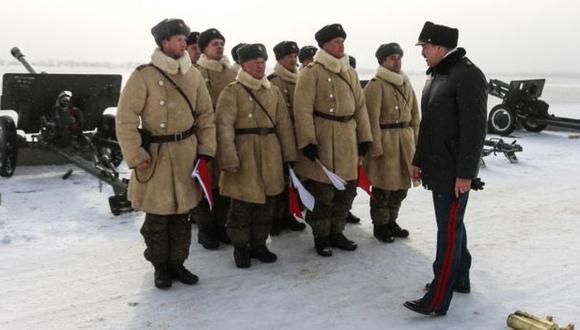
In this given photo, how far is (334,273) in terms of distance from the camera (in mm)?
4430

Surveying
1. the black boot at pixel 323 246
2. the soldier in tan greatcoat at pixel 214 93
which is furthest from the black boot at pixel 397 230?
the soldier in tan greatcoat at pixel 214 93

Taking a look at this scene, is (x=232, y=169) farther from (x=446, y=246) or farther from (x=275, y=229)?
(x=446, y=246)

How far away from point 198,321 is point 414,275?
1784mm

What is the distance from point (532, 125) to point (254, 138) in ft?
35.9

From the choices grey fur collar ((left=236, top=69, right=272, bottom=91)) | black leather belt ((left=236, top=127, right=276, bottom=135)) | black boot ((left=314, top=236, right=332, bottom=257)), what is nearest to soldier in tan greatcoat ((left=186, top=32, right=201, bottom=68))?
grey fur collar ((left=236, top=69, right=272, bottom=91))

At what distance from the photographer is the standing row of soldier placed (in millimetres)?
3953

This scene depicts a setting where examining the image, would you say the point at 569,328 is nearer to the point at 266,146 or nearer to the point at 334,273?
the point at 334,273

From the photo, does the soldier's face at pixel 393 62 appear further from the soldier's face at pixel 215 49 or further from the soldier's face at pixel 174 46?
the soldier's face at pixel 174 46

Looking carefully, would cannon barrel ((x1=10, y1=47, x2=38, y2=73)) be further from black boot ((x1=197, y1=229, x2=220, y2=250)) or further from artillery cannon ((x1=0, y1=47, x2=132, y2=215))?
black boot ((x1=197, y1=229, x2=220, y2=250))

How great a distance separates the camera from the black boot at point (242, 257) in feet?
14.9

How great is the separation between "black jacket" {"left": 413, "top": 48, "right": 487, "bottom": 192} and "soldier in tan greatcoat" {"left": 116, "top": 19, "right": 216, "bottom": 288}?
160 centimetres

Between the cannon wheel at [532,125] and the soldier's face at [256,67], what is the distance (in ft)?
34.6

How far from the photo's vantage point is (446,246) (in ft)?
11.7

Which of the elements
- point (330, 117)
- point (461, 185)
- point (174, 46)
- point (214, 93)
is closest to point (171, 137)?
point (174, 46)
